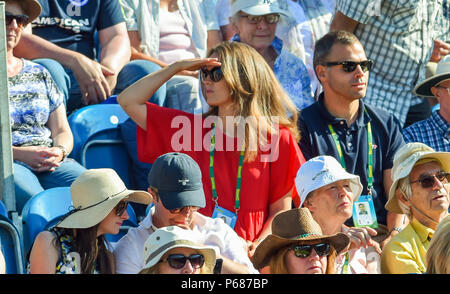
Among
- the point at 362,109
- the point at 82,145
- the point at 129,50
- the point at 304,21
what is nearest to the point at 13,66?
the point at 82,145

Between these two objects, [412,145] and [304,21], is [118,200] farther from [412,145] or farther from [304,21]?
[304,21]

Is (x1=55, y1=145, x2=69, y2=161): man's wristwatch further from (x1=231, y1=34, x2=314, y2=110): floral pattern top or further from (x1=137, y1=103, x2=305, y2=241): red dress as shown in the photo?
(x1=231, y1=34, x2=314, y2=110): floral pattern top

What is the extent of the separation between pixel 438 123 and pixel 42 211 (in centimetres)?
279

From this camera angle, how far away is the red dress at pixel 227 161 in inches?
207

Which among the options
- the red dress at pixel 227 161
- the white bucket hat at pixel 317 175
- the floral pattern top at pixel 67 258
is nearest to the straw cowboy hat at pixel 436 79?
the red dress at pixel 227 161

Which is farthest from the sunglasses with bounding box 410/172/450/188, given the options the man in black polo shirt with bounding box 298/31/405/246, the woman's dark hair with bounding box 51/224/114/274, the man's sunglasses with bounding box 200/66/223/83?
the woman's dark hair with bounding box 51/224/114/274

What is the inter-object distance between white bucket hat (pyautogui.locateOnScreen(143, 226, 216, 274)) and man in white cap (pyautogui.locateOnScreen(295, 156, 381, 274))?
1005 mm

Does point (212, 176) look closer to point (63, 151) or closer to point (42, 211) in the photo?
point (63, 151)

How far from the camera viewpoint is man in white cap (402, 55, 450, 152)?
6191mm

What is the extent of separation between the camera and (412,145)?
5238 millimetres

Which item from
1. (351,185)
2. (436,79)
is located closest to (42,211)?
(351,185)

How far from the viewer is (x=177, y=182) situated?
15.1 ft

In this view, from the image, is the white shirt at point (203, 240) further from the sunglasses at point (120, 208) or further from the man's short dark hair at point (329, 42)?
the man's short dark hair at point (329, 42)

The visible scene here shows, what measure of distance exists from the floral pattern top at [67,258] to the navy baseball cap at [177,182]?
0.51m
